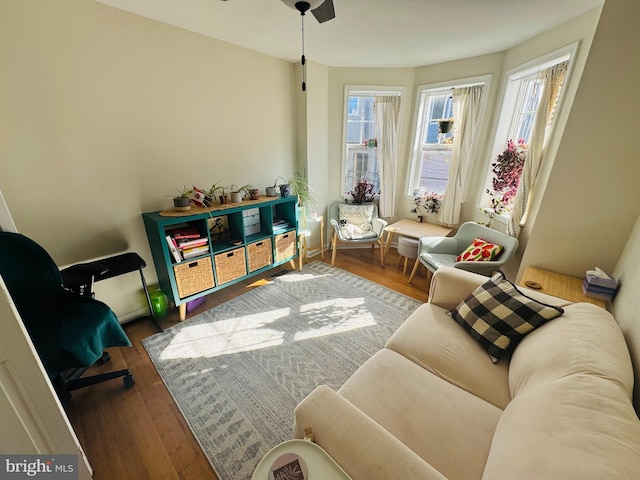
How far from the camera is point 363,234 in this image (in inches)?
132

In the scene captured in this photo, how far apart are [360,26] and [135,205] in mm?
2357

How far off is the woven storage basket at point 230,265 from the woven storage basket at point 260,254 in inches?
3.3

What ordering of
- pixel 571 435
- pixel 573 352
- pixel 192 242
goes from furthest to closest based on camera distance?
1. pixel 192 242
2. pixel 573 352
3. pixel 571 435

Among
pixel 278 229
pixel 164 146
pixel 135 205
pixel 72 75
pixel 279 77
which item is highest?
pixel 279 77

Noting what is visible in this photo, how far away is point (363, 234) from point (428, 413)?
245 cm

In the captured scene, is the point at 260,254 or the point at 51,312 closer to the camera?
the point at 51,312

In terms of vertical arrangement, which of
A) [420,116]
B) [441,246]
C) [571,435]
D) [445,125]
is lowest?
[441,246]

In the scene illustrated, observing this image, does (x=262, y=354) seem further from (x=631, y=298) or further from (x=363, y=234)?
(x=631, y=298)

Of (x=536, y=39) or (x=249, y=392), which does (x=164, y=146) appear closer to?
(x=249, y=392)

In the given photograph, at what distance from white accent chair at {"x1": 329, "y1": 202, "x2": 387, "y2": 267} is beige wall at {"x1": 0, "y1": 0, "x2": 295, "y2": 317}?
A: 1.47m

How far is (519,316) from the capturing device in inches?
49.8

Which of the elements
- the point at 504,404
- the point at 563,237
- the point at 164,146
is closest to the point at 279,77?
the point at 164,146

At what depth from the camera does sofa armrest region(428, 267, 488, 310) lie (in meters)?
1.61

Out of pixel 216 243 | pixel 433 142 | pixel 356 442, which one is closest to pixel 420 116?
pixel 433 142
